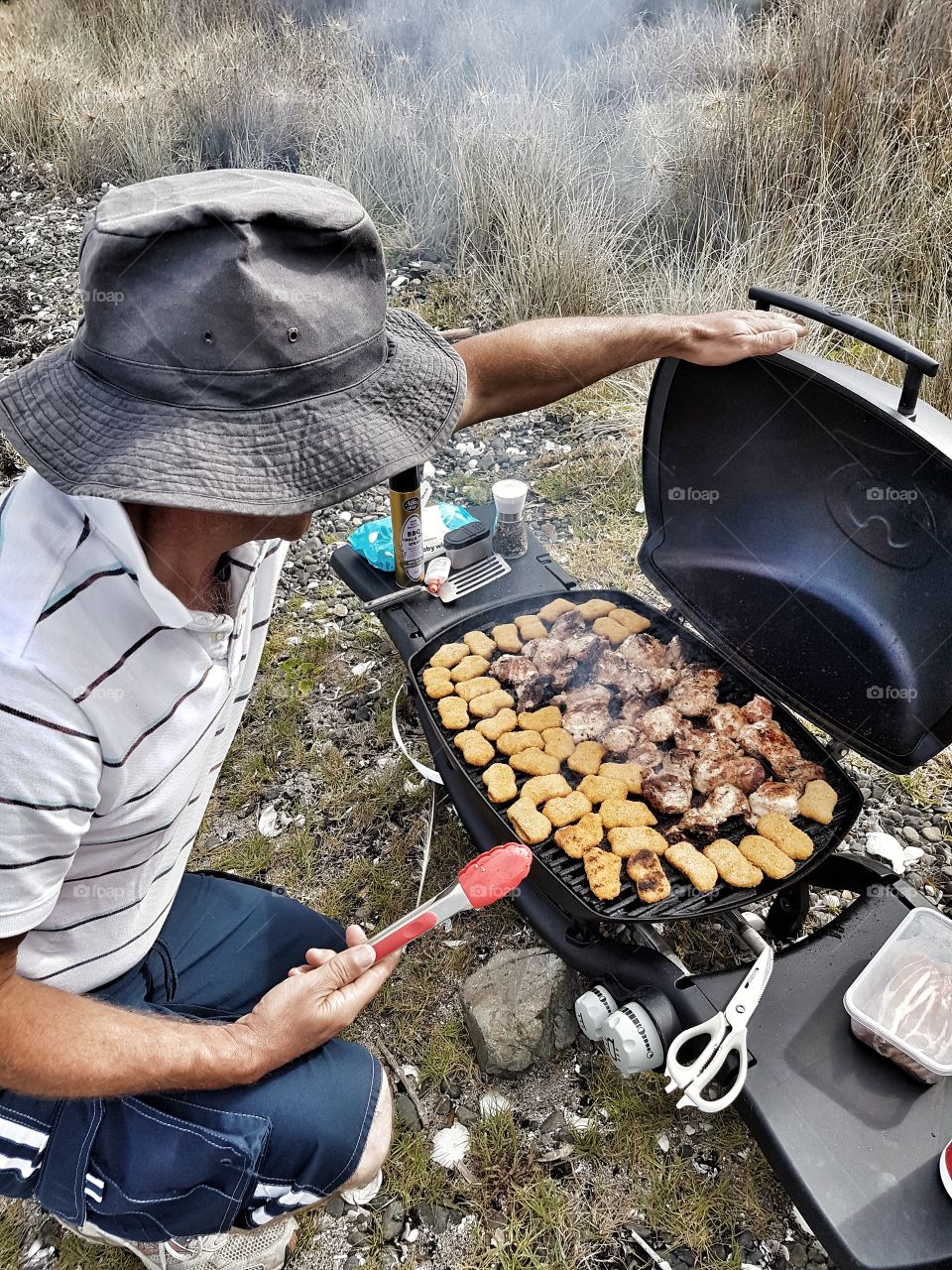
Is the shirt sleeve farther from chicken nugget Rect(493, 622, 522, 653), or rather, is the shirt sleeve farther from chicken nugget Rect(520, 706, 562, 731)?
chicken nugget Rect(493, 622, 522, 653)

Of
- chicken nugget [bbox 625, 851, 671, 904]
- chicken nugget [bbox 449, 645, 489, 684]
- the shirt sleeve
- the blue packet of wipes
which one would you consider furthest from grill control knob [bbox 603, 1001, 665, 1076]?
the blue packet of wipes

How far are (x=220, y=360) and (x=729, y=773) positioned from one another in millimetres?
1715

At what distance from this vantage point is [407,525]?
9.42 ft

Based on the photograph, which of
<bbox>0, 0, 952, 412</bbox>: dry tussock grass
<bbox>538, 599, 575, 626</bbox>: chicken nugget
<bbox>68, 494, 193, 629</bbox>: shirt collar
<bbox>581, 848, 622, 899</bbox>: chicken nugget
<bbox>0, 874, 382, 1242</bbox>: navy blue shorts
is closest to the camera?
<bbox>68, 494, 193, 629</bbox>: shirt collar

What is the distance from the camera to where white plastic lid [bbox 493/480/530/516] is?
3043 millimetres

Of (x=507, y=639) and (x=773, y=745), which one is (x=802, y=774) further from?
(x=507, y=639)

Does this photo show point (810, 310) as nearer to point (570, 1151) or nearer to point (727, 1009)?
point (727, 1009)

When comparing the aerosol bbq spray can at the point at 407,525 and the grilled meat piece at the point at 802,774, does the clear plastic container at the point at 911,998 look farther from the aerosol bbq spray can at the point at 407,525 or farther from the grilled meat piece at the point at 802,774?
the aerosol bbq spray can at the point at 407,525

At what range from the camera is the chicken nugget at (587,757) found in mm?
2370

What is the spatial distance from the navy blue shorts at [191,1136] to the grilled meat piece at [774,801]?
118cm

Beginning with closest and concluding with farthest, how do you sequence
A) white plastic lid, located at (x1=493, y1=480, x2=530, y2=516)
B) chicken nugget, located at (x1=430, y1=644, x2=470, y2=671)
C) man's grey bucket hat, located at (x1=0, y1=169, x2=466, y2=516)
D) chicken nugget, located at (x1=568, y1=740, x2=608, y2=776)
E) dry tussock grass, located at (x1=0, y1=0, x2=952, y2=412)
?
man's grey bucket hat, located at (x1=0, y1=169, x2=466, y2=516)
chicken nugget, located at (x1=568, y1=740, x2=608, y2=776)
chicken nugget, located at (x1=430, y1=644, x2=470, y2=671)
white plastic lid, located at (x1=493, y1=480, x2=530, y2=516)
dry tussock grass, located at (x1=0, y1=0, x2=952, y2=412)

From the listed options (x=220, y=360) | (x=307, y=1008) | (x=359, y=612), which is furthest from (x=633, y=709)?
(x=359, y=612)

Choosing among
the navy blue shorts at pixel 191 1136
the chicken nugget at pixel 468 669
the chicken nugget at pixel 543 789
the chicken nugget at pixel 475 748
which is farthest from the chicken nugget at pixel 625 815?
the navy blue shorts at pixel 191 1136

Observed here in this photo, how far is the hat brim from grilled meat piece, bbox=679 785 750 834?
1.31m
